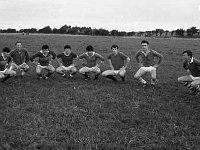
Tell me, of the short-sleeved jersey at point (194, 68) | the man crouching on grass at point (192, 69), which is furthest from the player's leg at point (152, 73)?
the short-sleeved jersey at point (194, 68)

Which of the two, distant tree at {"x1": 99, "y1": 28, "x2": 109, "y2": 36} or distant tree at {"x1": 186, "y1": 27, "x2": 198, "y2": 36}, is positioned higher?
distant tree at {"x1": 186, "y1": 27, "x2": 198, "y2": 36}

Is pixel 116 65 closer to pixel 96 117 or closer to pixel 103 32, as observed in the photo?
pixel 96 117

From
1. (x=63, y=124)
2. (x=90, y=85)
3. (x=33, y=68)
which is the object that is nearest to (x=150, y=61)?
(x=90, y=85)

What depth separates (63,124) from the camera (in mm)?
7012

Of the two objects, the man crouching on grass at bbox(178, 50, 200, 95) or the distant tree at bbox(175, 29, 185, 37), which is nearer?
the man crouching on grass at bbox(178, 50, 200, 95)

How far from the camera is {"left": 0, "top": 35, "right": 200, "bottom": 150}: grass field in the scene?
Result: 19.8 feet

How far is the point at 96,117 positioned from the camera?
24.9ft

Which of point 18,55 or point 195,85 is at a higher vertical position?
point 18,55

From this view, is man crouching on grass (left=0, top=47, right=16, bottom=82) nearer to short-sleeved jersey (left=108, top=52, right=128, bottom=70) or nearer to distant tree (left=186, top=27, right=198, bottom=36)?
short-sleeved jersey (left=108, top=52, right=128, bottom=70)

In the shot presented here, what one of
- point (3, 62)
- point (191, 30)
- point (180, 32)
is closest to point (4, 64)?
point (3, 62)

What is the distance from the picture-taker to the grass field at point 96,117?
604 centimetres

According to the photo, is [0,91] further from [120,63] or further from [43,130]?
[120,63]

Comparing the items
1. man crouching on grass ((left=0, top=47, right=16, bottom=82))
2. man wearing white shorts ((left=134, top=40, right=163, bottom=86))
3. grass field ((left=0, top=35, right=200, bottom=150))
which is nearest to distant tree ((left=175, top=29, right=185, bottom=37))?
man wearing white shorts ((left=134, top=40, right=163, bottom=86))

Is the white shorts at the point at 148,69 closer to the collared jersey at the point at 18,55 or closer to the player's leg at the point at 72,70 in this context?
the player's leg at the point at 72,70
